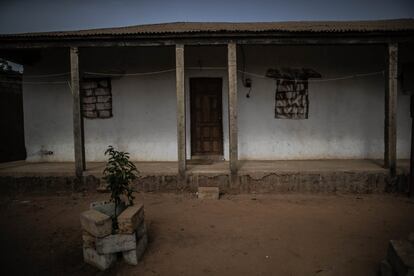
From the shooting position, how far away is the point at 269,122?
331 inches

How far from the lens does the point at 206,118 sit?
8477 mm

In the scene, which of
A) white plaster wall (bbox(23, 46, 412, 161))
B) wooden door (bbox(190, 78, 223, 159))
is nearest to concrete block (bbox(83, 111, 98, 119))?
white plaster wall (bbox(23, 46, 412, 161))

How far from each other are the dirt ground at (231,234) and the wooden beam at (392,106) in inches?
33.6

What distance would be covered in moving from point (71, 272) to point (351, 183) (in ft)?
18.2

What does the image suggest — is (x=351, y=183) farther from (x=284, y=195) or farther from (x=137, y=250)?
(x=137, y=250)

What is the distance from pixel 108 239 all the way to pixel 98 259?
0.86ft

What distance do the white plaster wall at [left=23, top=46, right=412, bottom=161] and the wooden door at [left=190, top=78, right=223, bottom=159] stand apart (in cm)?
18

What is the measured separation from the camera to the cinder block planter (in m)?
3.41

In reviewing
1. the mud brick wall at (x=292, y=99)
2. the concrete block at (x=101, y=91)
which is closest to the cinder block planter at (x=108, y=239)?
the concrete block at (x=101, y=91)

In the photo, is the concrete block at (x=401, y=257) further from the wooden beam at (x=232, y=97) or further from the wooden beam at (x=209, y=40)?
the wooden beam at (x=209, y=40)

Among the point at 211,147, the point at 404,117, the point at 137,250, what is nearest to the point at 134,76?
the point at 211,147

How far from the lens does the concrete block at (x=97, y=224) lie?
11.0ft

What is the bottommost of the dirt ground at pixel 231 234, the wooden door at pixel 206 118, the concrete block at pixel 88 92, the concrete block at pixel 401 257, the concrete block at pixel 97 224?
the dirt ground at pixel 231 234

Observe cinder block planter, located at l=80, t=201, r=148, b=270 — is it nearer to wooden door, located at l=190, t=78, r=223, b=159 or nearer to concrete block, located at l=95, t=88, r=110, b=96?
wooden door, located at l=190, t=78, r=223, b=159
